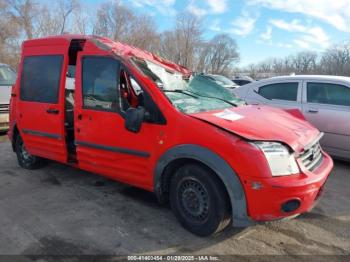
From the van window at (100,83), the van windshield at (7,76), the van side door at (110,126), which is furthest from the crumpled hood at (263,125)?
the van windshield at (7,76)

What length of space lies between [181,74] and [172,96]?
2.73 ft

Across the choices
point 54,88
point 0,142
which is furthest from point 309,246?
point 0,142

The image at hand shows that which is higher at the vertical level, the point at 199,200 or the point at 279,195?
the point at 279,195

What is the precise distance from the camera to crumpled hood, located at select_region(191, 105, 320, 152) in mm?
3141

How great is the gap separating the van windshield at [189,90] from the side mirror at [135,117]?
1.18 ft

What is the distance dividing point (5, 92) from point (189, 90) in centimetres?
640

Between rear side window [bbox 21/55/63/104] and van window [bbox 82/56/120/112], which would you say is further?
rear side window [bbox 21/55/63/104]

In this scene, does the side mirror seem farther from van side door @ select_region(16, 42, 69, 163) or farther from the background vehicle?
the background vehicle

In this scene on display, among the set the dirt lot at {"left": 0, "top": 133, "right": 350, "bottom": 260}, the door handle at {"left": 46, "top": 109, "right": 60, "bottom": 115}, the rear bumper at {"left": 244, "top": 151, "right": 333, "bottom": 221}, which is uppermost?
the door handle at {"left": 46, "top": 109, "right": 60, "bottom": 115}

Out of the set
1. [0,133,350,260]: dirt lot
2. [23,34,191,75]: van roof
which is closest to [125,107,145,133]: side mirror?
[23,34,191,75]: van roof

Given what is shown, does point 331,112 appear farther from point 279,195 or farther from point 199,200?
point 199,200

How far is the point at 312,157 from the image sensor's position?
11.4 ft

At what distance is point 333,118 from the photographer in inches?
228

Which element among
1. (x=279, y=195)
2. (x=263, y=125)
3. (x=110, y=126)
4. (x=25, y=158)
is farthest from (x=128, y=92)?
(x=25, y=158)
